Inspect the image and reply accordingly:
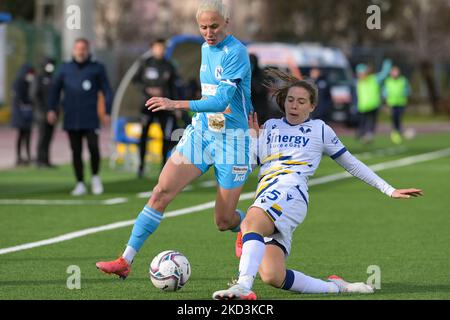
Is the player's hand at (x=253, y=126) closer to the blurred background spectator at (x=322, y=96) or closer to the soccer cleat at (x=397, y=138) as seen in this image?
the blurred background spectator at (x=322, y=96)

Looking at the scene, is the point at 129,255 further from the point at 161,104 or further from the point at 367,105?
the point at 367,105

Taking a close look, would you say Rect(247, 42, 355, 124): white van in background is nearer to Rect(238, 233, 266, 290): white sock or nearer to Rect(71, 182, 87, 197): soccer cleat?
Rect(71, 182, 87, 197): soccer cleat

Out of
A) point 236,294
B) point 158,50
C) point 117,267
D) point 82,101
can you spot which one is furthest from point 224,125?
point 158,50

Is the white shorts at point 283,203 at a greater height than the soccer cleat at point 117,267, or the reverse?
the white shorts at point 283,203

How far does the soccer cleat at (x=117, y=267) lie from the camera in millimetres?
9848

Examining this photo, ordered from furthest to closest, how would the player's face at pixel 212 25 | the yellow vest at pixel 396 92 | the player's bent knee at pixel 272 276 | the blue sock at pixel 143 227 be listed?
the yellow vest at pixel 396 92 → the blue sock at pixel 143 227 → the player's face at pixel 212 25 → the player's bent knee at pixel 272 276

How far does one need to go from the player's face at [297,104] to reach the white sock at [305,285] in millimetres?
1151

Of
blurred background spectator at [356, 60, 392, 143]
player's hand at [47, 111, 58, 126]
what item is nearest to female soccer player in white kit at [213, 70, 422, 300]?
player's hand at [47, 111, 58, 126]

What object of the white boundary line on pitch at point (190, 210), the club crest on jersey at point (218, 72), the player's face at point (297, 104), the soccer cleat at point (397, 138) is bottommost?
the soccer cleat at point (397, 138)

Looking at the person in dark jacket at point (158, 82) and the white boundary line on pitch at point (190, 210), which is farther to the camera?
the person in dark jacket at point (158, 82)

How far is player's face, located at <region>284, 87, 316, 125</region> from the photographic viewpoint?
954 centimetres

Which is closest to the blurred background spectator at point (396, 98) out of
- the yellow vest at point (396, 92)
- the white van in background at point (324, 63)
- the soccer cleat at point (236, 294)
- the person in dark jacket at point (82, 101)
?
the yellow vest at point (396, 92)

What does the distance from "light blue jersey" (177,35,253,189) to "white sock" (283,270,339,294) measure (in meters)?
1.17

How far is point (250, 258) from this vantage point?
894cm
